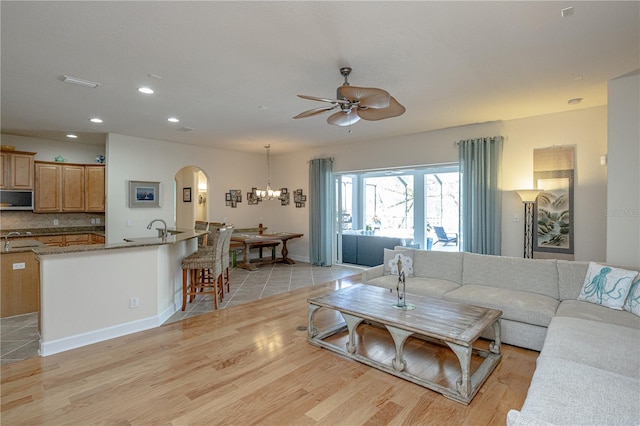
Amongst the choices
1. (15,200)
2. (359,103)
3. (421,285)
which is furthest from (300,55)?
(15,200)

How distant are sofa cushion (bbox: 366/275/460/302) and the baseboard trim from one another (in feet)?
8.73

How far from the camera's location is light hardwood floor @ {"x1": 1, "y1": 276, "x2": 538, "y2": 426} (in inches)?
83.1

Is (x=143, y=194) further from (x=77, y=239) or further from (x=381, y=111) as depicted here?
(x=381, y=111)

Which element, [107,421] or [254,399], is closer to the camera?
[107,421]

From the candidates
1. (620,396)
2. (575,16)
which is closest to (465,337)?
(620,396)

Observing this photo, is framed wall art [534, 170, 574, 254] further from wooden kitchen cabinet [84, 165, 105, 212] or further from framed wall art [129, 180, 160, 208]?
wooden kitchen cabinet [84, 165, 105, 212]

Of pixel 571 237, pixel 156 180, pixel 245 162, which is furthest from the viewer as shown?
pixel 245 162

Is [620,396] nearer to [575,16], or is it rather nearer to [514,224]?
[575,16]

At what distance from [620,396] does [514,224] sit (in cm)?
396

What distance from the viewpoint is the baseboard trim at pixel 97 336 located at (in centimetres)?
298

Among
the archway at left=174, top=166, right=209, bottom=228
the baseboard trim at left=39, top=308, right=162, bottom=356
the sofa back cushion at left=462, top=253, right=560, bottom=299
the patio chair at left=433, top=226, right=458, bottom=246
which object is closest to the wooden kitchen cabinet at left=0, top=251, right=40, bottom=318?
the baseboard trim at left=39, top=308, right=162, bottom=356

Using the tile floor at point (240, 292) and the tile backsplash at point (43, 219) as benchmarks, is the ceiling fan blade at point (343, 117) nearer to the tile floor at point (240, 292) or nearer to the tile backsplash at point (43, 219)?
the tile floor at point (240, 292)

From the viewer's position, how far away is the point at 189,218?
8.64 meters

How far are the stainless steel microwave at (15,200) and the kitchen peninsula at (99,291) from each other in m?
3.70
